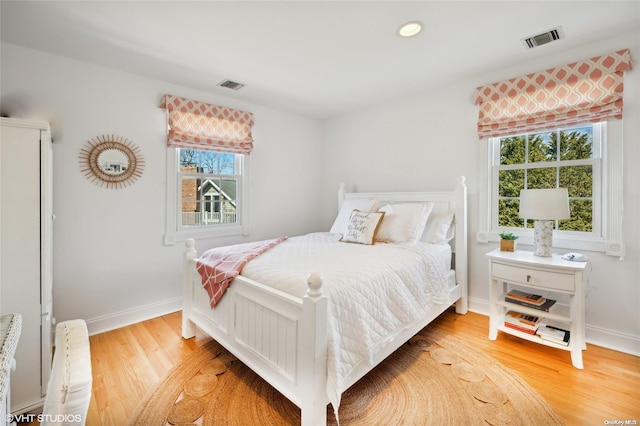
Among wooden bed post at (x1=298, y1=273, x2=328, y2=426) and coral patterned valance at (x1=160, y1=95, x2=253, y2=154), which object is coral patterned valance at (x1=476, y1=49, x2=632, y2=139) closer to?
wooden bed post at (x1=298, y1=273, x2=328, y2=426)

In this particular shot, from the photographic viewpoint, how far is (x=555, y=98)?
241 cm

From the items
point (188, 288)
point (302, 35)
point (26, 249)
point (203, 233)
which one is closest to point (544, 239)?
point (302, 35)

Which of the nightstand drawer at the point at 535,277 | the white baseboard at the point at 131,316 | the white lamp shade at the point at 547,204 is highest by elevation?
the white lamp shade at the point at 547,204

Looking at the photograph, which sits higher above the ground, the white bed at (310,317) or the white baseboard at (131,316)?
the white bed at (310,317)

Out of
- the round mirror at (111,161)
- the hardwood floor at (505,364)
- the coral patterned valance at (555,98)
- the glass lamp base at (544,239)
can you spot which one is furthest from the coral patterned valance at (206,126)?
the glass lamp base at (544,239)

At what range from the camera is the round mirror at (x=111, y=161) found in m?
2.53

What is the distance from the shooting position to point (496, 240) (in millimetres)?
2812

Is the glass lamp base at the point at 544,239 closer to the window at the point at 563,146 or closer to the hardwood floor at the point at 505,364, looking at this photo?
the window at the point at 563,146

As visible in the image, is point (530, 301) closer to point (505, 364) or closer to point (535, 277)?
point (535, 277)

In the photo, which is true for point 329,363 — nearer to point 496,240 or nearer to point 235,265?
point 235,265

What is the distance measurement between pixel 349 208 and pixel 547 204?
1.89m

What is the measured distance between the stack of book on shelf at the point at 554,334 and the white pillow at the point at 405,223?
1.14 metres

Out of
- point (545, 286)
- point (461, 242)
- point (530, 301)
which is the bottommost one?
point (530, 301)

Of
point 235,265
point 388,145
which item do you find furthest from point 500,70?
point 235,265
